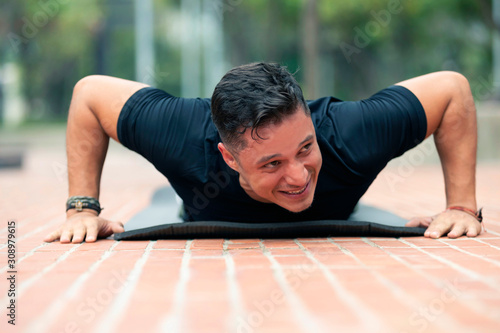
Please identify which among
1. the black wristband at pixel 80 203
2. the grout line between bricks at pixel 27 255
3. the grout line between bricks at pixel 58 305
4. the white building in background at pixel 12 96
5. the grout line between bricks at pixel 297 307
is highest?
the white building in background at pixel 12 96

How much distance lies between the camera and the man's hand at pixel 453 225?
3.41 meters

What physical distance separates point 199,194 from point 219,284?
113cm

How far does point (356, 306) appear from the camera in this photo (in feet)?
6.78

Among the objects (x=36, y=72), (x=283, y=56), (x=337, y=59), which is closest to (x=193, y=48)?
(x=283, y=56)

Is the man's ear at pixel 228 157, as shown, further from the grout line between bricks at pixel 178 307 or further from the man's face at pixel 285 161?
the grout line between bricks at pixel 178 307

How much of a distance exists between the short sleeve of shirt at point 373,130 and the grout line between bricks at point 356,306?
2.99 ft

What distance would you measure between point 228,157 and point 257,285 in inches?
38.9

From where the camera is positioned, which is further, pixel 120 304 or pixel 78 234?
pixel 78 234

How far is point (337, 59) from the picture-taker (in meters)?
32.9

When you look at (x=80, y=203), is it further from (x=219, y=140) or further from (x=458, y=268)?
(x=458, y=268)

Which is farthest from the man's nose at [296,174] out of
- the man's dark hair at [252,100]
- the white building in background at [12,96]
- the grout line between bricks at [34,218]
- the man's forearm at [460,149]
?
the white building in background at [12,96]

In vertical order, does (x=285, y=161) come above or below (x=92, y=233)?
above

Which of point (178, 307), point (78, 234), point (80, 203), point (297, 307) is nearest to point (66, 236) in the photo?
point (78, 234)

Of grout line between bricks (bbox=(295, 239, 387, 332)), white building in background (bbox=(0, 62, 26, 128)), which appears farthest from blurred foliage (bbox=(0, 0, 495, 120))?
grout line between bricks (bbox=(295, 239, 387, 332))
